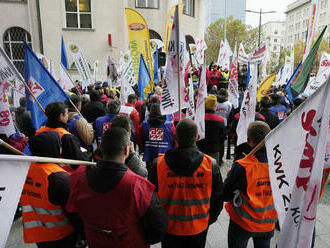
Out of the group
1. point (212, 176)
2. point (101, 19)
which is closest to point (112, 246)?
point (212, 176)

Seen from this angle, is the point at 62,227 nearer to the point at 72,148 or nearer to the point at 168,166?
the point at 72,148

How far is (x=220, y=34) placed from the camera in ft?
125

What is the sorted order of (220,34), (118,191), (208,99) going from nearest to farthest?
(118,191)
(208,99)
(220,34)

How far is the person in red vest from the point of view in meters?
1.70

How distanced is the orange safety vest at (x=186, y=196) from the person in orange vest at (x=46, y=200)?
0.83m

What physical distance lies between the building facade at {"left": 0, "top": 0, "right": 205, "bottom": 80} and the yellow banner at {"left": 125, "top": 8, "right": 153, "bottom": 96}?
47.0 ft

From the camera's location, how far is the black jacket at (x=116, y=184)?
67.3 inches

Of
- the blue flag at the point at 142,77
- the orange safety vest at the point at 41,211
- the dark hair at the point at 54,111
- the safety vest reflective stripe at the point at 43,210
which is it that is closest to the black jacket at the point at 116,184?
the orange safety vest at the point at 41,211

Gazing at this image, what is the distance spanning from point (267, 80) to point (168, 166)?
4.62 meters

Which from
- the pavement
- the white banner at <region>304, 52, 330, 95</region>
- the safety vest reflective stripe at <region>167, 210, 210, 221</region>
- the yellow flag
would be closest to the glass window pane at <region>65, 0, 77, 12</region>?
the yellow flag

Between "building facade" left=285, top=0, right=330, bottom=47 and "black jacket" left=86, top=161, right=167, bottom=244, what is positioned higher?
"building facade" left=285, top=0, right=330, bottom=47

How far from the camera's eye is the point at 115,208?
1696 mm

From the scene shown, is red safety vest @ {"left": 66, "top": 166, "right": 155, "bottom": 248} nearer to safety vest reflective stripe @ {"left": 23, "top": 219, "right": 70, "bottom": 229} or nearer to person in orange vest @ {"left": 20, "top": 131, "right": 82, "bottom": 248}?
person in orange vest @ {"left": 20, "top": 131, "right": 82, "bottom": 248}

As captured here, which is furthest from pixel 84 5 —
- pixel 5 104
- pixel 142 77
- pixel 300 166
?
pixel 300 166
